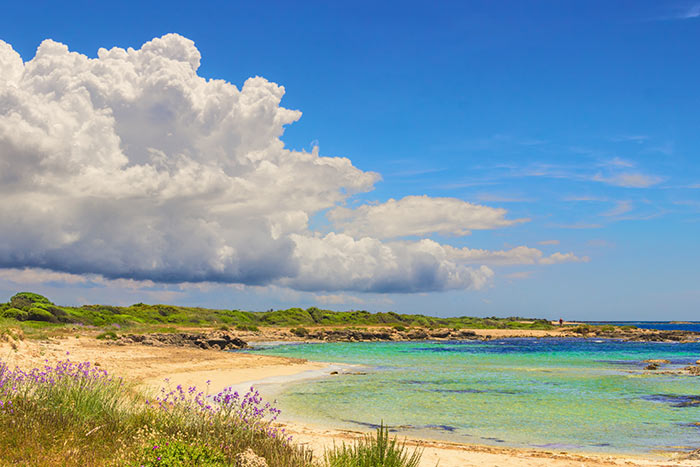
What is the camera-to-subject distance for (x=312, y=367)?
40250mm

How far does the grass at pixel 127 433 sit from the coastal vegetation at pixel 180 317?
105 ft

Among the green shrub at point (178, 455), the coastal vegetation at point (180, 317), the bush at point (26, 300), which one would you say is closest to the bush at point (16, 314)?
the coastal vegetation at point (180, 317)

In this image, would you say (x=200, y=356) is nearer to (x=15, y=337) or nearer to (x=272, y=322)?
(x=15, y=337)

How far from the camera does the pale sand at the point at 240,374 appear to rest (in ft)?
45.2

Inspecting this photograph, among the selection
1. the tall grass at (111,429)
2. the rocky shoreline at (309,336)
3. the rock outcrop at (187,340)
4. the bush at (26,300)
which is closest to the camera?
the tall grass at (111,429)

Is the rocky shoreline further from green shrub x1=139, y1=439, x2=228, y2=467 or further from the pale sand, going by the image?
green shrub x1=139, y1=439, x2=228, y2=467

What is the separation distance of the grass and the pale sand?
2.10m

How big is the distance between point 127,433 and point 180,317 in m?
94.9

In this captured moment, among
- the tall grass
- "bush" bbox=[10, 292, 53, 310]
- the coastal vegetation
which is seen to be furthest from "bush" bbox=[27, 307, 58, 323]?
the tall grass

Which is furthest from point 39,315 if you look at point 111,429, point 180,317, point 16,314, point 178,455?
point 178,455

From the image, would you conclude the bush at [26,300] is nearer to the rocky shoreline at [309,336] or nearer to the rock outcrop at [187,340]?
the rocky shoreline at [309,336]

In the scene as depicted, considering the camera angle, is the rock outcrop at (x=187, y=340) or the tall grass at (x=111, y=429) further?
the rock outcrop at (x=187, y=340)

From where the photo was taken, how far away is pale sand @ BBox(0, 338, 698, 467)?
13773 mm

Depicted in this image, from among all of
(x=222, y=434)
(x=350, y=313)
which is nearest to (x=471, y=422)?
(x=222, y=434)
